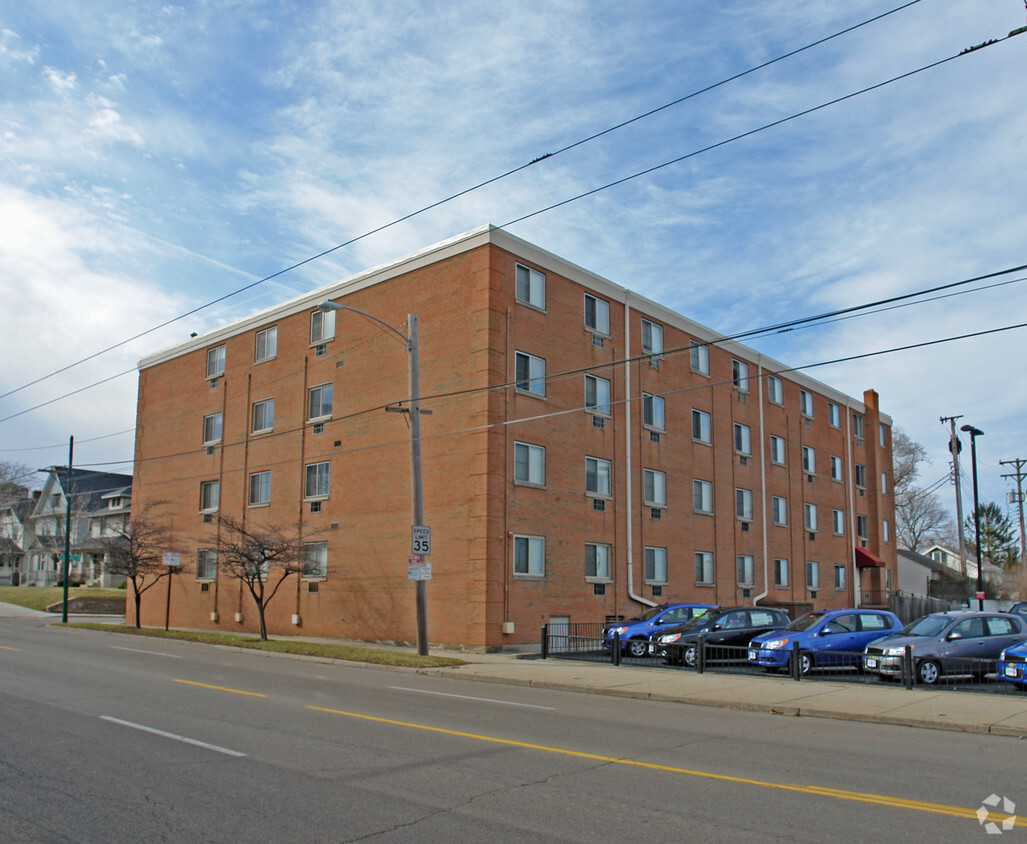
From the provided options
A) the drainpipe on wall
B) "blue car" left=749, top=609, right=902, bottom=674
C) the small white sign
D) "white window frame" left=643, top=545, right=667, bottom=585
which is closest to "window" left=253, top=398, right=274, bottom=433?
the drainpipe on wall

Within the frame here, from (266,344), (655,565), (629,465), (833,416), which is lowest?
(655,565)

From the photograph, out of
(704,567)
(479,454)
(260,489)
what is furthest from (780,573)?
(260,489)

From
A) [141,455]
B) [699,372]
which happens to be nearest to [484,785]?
[699,372]

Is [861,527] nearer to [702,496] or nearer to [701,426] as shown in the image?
[702,496]

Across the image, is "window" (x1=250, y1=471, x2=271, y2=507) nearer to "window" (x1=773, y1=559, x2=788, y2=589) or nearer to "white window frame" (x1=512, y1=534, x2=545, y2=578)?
"white window frame" (x1=512, y1=534, x2=545, y2=578)

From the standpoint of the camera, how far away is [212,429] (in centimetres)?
3766

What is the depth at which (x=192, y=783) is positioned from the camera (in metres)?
7.93

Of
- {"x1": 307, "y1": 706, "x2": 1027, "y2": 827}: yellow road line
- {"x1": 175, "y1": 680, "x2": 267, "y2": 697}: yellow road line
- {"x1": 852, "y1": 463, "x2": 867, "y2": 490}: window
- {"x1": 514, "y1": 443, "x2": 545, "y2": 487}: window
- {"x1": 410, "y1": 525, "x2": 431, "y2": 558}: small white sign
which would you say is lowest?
{"x1": 175, "y1": 680, "x2": 267, "y2": 697}: yellow road line

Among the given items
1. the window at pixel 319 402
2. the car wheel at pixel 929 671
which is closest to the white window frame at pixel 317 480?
the window at pixel 319 402

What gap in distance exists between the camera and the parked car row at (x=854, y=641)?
1823cm

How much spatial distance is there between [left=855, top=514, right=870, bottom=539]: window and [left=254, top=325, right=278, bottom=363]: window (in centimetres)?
3522

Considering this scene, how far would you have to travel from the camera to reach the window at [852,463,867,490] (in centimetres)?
5238

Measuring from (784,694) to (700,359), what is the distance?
76.0 ft

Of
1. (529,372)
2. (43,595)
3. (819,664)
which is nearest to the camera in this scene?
(819,664)
